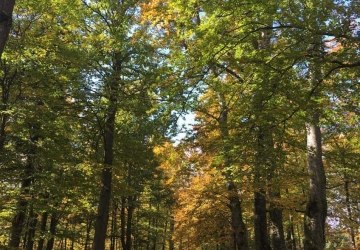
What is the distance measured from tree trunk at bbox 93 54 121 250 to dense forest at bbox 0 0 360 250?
0.05 meters

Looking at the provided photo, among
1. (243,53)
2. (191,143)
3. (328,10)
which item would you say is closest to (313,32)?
(328,10)

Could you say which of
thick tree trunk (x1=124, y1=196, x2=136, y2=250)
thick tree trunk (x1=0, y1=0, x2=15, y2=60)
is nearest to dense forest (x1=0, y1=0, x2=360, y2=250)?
thick tree trunk (x1=0, y1=0, x2=15, y2=60)

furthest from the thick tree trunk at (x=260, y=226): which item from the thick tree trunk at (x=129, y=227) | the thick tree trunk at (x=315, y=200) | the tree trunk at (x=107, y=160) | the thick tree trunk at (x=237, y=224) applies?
the thick tree trunk at (x=129, y=227)

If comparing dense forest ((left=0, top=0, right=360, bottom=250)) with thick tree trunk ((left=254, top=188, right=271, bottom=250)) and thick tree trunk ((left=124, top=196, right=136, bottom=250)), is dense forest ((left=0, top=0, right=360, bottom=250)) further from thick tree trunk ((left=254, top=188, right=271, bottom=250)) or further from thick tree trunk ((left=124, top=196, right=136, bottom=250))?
thick tree trunk ((left=124, top=196, right=136, bottom=250))

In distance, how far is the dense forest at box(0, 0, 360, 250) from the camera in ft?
27.4

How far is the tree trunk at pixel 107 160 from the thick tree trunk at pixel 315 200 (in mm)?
7312

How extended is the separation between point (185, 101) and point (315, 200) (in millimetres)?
4725

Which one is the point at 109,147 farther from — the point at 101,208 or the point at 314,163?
the point at 314,163

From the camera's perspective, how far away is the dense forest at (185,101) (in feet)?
27.4

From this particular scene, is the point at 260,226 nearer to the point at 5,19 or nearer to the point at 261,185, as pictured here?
the point at 261,185

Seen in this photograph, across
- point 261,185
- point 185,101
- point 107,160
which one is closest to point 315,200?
point 261,185

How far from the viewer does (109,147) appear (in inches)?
632

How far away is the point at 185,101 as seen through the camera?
8938mm

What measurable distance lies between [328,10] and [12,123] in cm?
1237
